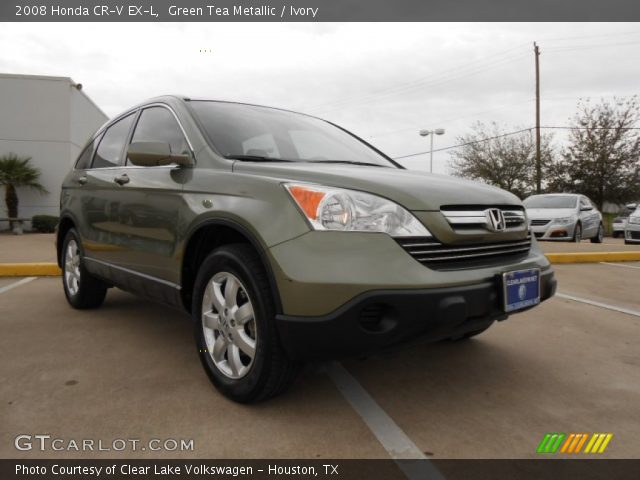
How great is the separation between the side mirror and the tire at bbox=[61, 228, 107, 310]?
1.57m

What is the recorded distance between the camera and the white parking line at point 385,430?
1.69 m

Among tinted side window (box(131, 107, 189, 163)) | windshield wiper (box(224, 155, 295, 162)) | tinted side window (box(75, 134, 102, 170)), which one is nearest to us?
windshield wiper (box(224, 155, 295, 162))

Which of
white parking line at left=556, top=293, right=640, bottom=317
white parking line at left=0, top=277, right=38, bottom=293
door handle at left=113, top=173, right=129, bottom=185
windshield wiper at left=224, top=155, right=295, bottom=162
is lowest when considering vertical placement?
white parking line at left=556, top=293, right=640, bottom=317

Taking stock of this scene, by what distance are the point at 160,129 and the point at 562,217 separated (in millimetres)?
9194

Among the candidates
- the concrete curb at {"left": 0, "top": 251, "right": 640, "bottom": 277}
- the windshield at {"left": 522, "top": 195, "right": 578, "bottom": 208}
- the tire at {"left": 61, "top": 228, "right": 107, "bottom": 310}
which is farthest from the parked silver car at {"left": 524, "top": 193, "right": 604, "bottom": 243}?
the tire at {"left": 61, "top": 228, "right": 107, "bottom": 310}

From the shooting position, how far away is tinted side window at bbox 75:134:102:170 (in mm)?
4039

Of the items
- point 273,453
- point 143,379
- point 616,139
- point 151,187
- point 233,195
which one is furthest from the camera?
point 616,139

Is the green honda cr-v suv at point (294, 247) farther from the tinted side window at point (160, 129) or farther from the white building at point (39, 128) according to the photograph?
the white building at point (39, 128)

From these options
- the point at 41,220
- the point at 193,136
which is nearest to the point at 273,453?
the point at 193,136

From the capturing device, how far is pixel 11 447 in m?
1.82

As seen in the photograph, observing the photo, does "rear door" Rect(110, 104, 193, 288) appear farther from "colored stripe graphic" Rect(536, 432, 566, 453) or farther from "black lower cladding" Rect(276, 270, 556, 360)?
"colored stripe graphic" Rect(536, 432, 566, 453)

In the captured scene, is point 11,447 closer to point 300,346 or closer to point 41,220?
point 300,346

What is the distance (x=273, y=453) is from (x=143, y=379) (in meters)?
1.04

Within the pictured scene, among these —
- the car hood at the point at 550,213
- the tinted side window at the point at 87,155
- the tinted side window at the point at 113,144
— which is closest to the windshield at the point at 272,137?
the tinted side window at the point at 113,144
